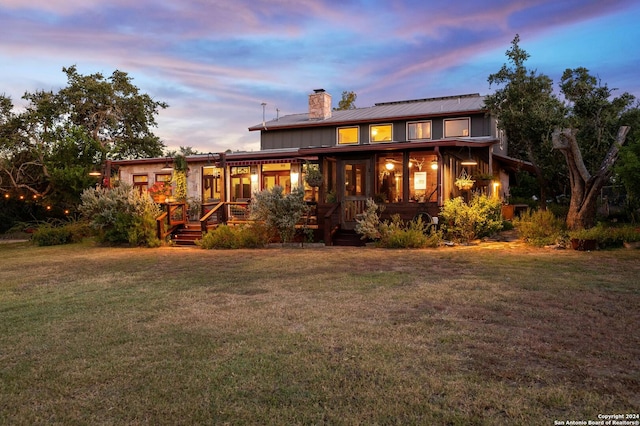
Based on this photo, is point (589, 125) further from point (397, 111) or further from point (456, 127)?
point (397, 111)

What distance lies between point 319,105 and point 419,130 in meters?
6.31

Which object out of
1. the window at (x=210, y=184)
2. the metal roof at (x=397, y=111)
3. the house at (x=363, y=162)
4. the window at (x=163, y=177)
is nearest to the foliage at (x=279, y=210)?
the house at (x=363, y=162)

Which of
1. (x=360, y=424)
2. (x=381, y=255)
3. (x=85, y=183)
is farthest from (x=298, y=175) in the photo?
(x=360, y=424)

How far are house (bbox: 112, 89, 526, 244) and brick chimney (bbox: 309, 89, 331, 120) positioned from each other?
59mm

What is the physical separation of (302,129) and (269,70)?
430cm

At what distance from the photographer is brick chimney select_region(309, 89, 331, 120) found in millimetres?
25594

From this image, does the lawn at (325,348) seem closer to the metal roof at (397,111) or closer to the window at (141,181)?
the metal roof at (397,111)

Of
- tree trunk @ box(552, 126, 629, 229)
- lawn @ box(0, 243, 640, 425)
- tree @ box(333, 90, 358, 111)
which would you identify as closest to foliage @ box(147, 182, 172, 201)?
lawn @ box(0, 243, 640, 425)

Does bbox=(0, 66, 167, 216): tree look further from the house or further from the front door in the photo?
the front door

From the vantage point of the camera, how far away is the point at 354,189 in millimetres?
16797

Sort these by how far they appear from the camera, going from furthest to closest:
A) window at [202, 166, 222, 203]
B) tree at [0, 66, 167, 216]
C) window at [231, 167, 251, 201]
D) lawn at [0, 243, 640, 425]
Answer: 1. tree at [0, 66, 167, 216]
2. window at [202, 166, 222, 203]
3. window at [231, 167, 251, 201]
4. lawn at [0, 243, 640, 425]

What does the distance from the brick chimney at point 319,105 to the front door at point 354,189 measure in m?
9.70

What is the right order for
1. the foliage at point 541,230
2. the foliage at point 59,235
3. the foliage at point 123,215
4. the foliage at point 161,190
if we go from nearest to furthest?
the foliage at point 541,230 < the foliage at point 123,215 < the foliage at point 59,235 < the foliage at point 161,190

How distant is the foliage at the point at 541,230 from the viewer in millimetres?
12469
